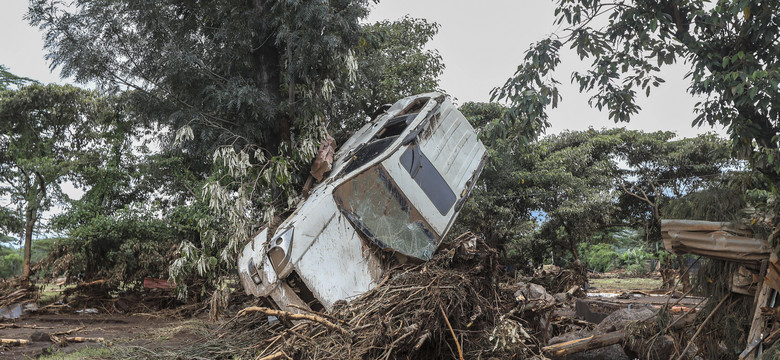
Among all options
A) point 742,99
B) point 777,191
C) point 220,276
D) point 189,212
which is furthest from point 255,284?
point 189,212

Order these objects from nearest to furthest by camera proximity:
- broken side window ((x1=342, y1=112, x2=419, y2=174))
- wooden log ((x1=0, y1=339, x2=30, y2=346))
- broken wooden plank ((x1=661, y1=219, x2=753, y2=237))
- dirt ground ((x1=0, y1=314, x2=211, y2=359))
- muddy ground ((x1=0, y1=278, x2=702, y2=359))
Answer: broken wooden plank ((x1=661, y1=219, x2=753, y2=237)) < muddy ground ((x1=0, y1=278, x2=702, y2=359)) < dirt ground ((x1=0, y1=314, x2=211, y2=359)) < wooden log ((x1=0, y1=339, x2=30, y2=346)) < broken side window ((x1=342, y1=112, x2=419, y2=174))

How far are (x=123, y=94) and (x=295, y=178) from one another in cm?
378

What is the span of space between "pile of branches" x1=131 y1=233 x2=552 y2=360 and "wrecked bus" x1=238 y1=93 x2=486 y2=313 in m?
0.33

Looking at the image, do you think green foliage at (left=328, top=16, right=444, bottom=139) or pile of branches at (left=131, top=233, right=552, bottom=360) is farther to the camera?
green foliage at (left=328, top=16, right=444, bottom=139)

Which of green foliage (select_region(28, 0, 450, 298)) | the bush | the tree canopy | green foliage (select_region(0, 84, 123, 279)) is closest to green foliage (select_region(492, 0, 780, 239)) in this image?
the tree canopy

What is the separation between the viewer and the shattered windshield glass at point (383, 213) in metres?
6.00

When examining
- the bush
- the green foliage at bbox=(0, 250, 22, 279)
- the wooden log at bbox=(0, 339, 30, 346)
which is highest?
the green foliage at bbox=(0, 250, 22, 279)

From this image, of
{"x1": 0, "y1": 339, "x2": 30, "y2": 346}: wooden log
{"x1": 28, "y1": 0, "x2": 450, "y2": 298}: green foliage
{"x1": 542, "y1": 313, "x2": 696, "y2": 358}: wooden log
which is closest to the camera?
{"x1": 542, "y1": 313, "x2": 696, "y2": 358}: wooden log

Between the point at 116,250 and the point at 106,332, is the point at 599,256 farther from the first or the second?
the point at 106,332

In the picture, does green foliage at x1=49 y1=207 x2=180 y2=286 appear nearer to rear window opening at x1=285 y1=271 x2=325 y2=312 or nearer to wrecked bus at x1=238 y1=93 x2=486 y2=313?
wrecked bus at x1=238 y1=93 x2=486 y2=313

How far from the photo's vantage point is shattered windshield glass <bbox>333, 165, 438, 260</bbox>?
19.7 ft

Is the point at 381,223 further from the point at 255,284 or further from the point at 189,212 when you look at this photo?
the point at 189,212

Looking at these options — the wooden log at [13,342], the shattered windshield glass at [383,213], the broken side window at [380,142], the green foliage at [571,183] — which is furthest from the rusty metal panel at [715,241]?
the green foliage at [571,183]

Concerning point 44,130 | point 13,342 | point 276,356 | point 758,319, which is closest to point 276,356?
point 276,356
